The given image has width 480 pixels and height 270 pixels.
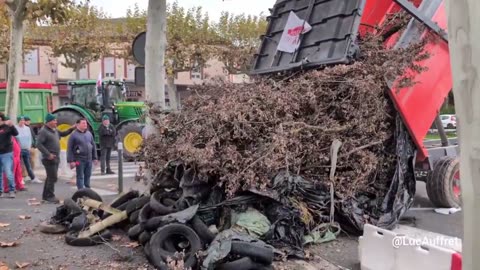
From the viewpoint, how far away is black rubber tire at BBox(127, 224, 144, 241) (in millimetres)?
5798

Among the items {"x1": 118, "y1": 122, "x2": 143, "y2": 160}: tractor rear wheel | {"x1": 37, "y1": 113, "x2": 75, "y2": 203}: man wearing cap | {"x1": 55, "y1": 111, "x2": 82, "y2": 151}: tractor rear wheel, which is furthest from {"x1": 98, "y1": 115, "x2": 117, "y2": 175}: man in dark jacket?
{"x1": 37, "y1": 113, "x2": 75, "y2": 203}: man wearing cap

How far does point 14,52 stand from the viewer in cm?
1318

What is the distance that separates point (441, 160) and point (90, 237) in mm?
5615

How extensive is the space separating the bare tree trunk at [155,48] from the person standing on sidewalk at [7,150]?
3458mm

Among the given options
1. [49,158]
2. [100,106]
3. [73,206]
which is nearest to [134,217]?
[73,206]

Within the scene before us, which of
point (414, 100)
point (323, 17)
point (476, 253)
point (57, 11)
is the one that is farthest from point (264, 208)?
point (57, 11)

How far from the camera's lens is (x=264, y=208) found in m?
6.17

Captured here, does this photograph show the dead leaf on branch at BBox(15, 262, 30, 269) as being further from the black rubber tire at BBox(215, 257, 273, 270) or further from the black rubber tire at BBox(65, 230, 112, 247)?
the black rubber tire at BBox(215, 257, 273, 270)

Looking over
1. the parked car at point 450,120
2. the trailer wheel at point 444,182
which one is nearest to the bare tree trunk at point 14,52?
the parked car at point 450,120

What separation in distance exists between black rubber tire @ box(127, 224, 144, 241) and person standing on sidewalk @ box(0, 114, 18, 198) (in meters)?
4.87

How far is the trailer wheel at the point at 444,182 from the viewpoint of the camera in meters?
8.28

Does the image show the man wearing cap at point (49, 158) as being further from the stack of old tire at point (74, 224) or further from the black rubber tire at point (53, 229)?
the black rubber tire at point (53, 229)

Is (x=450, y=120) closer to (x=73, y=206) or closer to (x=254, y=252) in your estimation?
(x=254, y=252)

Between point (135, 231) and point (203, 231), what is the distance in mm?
906
